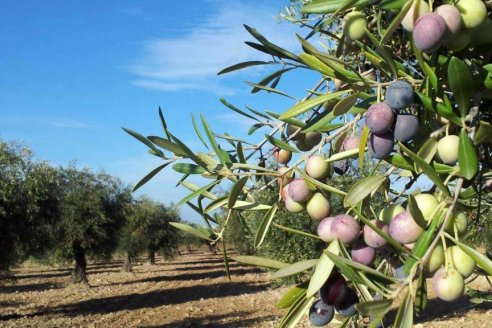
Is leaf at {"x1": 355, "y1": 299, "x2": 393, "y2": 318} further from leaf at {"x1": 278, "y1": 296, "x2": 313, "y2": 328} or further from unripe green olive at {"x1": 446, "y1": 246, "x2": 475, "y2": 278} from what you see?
leaf at {"x1": 278, "y1": 296, "x2": 313, "y2": 328}

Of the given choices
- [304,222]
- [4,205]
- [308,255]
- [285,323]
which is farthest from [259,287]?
[285,323]

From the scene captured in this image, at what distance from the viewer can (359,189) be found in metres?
0.82

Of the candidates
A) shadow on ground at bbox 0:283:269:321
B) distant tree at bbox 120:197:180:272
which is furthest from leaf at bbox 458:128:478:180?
distant tree at bbox 120:197:180:272

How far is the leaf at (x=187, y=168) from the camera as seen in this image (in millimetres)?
1100

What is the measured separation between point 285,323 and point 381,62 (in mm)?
460

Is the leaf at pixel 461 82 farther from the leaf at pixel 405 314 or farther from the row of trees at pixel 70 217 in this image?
the row of trees at pixel 70 217

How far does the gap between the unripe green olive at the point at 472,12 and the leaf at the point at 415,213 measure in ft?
0.83

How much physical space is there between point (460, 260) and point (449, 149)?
0.17m

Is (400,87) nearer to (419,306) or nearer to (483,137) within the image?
(483,137)

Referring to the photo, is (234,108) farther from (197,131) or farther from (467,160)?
(467,160)

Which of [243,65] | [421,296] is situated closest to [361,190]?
[421,296]

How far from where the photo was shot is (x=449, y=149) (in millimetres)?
785

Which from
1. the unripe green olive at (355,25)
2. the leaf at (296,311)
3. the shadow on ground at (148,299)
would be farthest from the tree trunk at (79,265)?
the unripe green olive at (355,25)

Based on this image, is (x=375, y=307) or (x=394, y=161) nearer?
(x=375, y=307)
